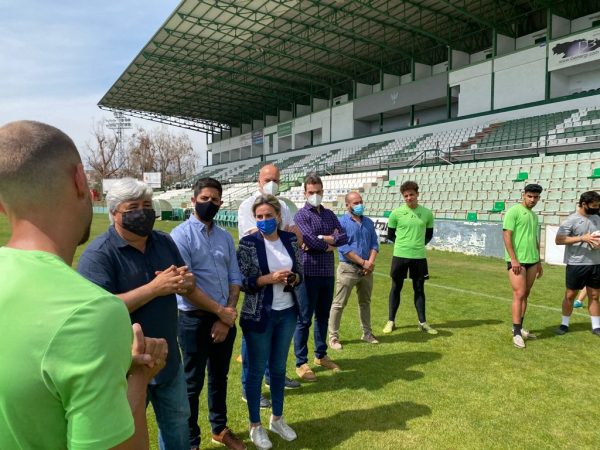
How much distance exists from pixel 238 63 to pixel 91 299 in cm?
3595

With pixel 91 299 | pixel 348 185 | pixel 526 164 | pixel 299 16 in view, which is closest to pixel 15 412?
pixel 91 299

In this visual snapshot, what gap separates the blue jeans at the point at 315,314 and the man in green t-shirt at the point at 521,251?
239 cm

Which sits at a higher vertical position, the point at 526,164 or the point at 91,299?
the point at 526,164

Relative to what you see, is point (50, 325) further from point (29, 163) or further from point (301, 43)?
point (301, 43)

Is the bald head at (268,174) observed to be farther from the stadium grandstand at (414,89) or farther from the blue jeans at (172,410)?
the stadium grandstand at (414,89)

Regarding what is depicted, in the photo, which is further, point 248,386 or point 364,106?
point 364,106

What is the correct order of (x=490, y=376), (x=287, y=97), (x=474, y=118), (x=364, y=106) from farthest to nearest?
(x=287, y=97), (x=364, y=106), (x=474, y=118), (x=490, y=376)

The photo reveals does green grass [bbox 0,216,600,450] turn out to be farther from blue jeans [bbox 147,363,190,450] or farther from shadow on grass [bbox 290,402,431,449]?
blue jeans [bbox 147,363,190,450]

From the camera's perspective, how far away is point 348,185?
2420cm

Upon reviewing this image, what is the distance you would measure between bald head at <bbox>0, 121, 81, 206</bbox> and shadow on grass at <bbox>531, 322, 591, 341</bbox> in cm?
607

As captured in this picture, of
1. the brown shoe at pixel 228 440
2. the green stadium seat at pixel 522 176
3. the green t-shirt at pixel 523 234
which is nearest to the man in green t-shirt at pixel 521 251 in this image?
the green t-shirt at pixel 523 234

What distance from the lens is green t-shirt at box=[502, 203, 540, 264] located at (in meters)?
5.33

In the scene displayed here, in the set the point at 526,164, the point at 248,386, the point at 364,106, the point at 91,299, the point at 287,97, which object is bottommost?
the point at 248,386

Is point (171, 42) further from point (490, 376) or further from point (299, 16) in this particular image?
point (490, 376)
